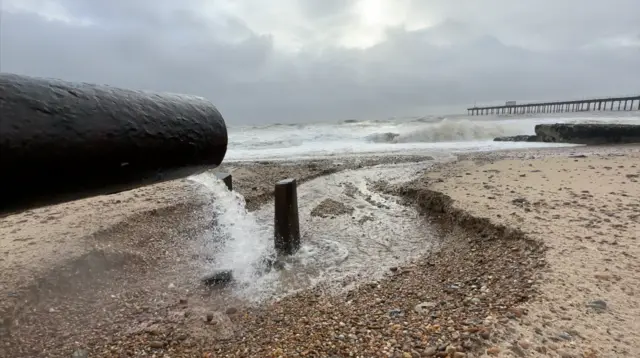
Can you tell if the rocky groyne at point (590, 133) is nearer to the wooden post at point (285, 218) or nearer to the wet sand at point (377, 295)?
the wet sand at point (377, 295)

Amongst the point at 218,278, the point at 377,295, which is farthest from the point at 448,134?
the point at 377,295

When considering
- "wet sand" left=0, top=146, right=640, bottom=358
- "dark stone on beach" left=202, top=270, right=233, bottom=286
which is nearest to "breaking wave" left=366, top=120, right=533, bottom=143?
"wet sand" left=0, top=146, right=640, bottom=358

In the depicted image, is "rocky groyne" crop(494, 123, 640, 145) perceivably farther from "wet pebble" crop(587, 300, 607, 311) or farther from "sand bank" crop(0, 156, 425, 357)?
"wet pebble" crop(587, 300, 607, 311)

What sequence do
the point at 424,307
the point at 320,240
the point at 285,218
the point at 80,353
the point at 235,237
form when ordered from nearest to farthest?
the point at 80,353
the point at 424,307
the point at 285,218
the point at 320,240
the point at 235,237

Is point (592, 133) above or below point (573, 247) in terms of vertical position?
above

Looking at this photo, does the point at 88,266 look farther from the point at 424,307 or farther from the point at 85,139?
the point at 85,139

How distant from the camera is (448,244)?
505 centimetres

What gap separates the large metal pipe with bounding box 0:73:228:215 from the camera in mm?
1126

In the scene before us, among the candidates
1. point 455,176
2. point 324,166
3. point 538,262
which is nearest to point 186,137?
point 538,262

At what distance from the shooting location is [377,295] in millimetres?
3658

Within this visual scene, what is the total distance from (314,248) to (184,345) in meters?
2.66

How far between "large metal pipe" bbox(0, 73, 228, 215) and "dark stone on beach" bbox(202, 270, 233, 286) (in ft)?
9.60

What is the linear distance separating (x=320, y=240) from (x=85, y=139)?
4.75 metres

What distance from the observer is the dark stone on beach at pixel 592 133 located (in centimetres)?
1788
